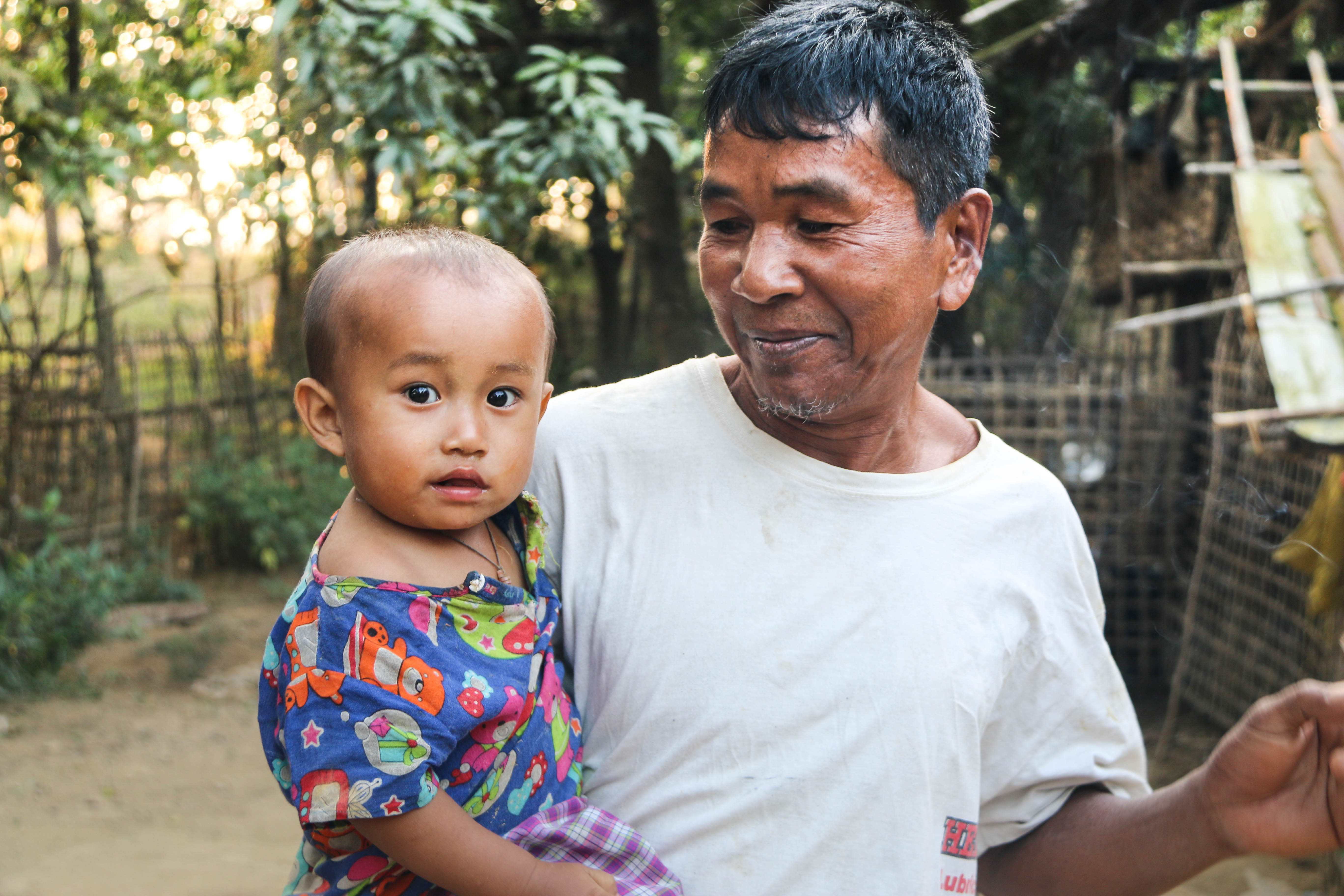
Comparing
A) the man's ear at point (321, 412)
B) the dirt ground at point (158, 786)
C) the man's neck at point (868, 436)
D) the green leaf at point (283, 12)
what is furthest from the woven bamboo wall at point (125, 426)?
the man's neck at point (868, 436)

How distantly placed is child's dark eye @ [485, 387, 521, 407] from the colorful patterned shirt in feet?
0.70

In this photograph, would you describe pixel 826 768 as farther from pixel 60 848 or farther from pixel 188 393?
pixel 188 393

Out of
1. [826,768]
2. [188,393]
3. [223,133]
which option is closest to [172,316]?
[188,393]

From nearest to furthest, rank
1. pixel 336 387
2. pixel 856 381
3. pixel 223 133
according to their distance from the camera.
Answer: pixel 336 387 → pixel 856 381 → pixel 223 133

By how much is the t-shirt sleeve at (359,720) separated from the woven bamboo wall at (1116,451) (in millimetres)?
4645

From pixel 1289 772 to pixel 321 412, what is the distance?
1.27m

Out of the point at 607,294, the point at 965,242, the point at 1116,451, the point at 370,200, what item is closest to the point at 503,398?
the point at 965,242

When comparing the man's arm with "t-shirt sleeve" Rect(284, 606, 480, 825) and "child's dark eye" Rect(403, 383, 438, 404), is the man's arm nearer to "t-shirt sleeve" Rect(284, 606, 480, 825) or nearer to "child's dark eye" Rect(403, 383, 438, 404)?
"t-shirt sleeve" Rect(284, 606, 480, 825)

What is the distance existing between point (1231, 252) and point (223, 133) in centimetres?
504

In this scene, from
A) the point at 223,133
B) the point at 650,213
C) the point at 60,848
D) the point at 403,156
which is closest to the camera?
the point at 60,848

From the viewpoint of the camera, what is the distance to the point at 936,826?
4.69 feet

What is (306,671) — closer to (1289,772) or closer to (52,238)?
(1289,772)

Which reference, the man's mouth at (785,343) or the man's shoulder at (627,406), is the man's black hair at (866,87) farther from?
the man's shoulder at (627,406)

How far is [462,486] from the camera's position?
134 cm
